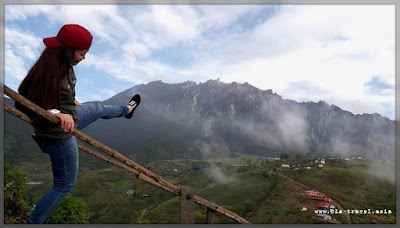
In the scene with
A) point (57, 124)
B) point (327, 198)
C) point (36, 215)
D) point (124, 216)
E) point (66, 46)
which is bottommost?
point (124, 216)

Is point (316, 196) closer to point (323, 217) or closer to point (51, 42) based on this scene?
point (323, 217)

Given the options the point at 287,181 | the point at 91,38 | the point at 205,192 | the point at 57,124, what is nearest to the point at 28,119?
the point at 57,124

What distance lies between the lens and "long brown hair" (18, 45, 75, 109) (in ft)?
10.5

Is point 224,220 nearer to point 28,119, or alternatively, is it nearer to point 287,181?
point 287,181

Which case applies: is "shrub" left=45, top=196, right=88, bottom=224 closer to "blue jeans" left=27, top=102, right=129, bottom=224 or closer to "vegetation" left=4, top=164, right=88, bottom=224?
"vegetation" left=4, top=164, right=88, bottom=224

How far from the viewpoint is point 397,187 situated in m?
159

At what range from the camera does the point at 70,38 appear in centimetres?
334

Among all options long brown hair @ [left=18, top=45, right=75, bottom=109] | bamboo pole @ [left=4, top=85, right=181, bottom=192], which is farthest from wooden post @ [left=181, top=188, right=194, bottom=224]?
long brown hair @ [left=18, top=45, right=75, bottom=109]

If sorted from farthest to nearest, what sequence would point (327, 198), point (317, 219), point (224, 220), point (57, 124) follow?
point (327, 198)
point (317, 219)
point (224, 220)
point (57, 124)

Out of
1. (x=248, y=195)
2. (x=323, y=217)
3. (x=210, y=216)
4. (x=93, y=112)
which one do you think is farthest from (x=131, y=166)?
(x=248, y=195)

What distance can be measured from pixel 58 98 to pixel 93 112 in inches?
29.2

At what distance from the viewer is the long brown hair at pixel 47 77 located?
320 centimetres

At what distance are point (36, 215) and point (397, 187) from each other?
189975mm

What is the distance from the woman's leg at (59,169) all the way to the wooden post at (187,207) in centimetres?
131
